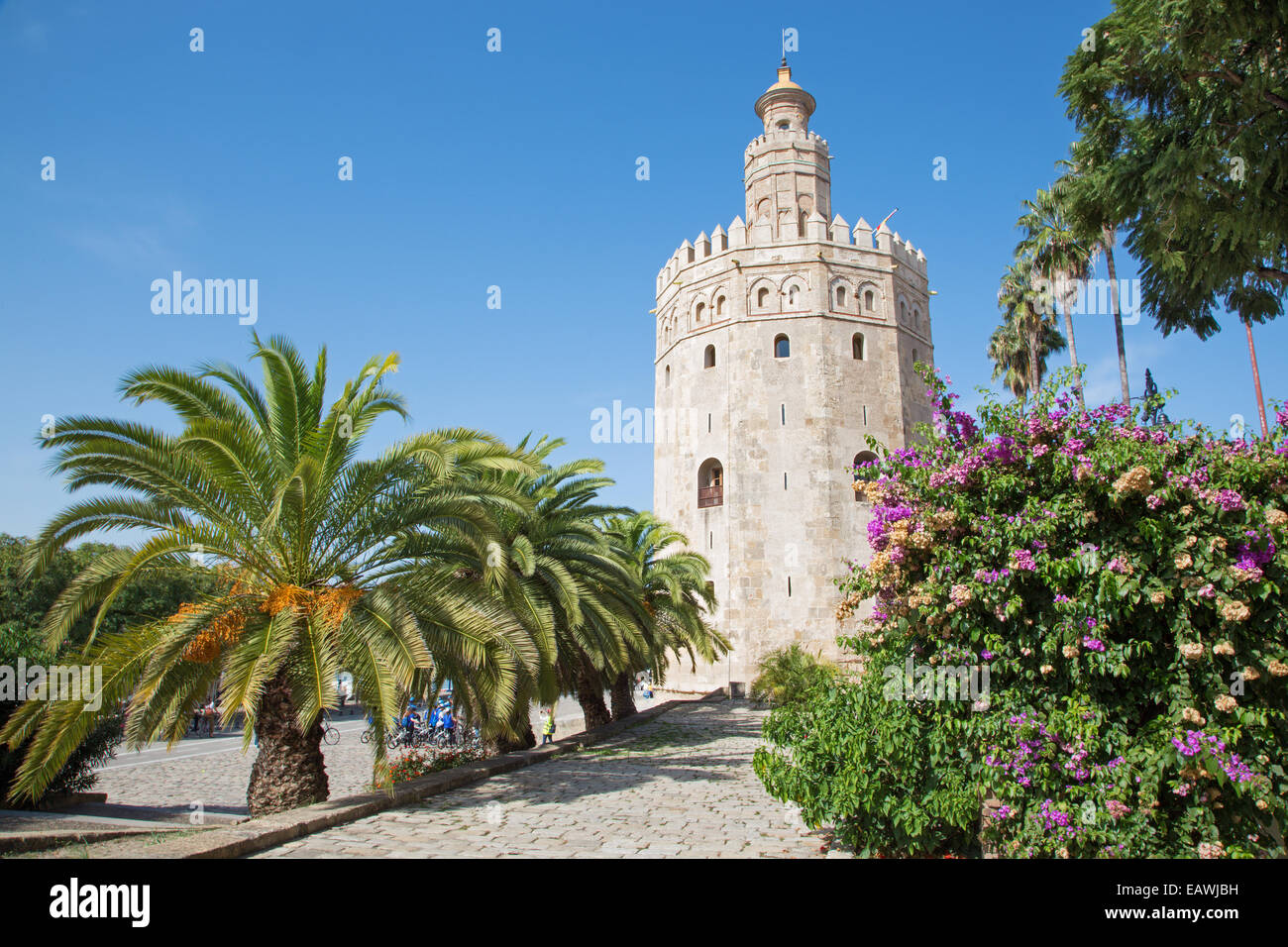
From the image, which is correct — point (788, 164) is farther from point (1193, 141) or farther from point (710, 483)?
point (1193, 141)

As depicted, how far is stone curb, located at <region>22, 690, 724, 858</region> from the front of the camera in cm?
573

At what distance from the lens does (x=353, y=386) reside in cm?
938

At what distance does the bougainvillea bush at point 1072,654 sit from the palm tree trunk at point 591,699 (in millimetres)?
9711

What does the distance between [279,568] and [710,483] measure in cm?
2116

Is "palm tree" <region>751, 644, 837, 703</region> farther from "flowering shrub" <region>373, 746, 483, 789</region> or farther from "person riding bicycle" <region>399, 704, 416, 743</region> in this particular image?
"flowering shrub" <region>373, 746, 483, 789</region>

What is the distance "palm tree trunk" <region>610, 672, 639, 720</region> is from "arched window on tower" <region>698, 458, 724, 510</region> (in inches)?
397

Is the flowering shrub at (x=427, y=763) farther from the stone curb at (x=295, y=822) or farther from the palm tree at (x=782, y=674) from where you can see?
the palm tree at (x=782, y=674)

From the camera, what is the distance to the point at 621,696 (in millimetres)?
18672

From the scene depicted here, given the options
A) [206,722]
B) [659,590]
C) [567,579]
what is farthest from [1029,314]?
[206,722]

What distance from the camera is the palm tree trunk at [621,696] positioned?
730 inches

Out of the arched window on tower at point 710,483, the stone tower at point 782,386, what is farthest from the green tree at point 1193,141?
the arched window on tower at point 710,483
